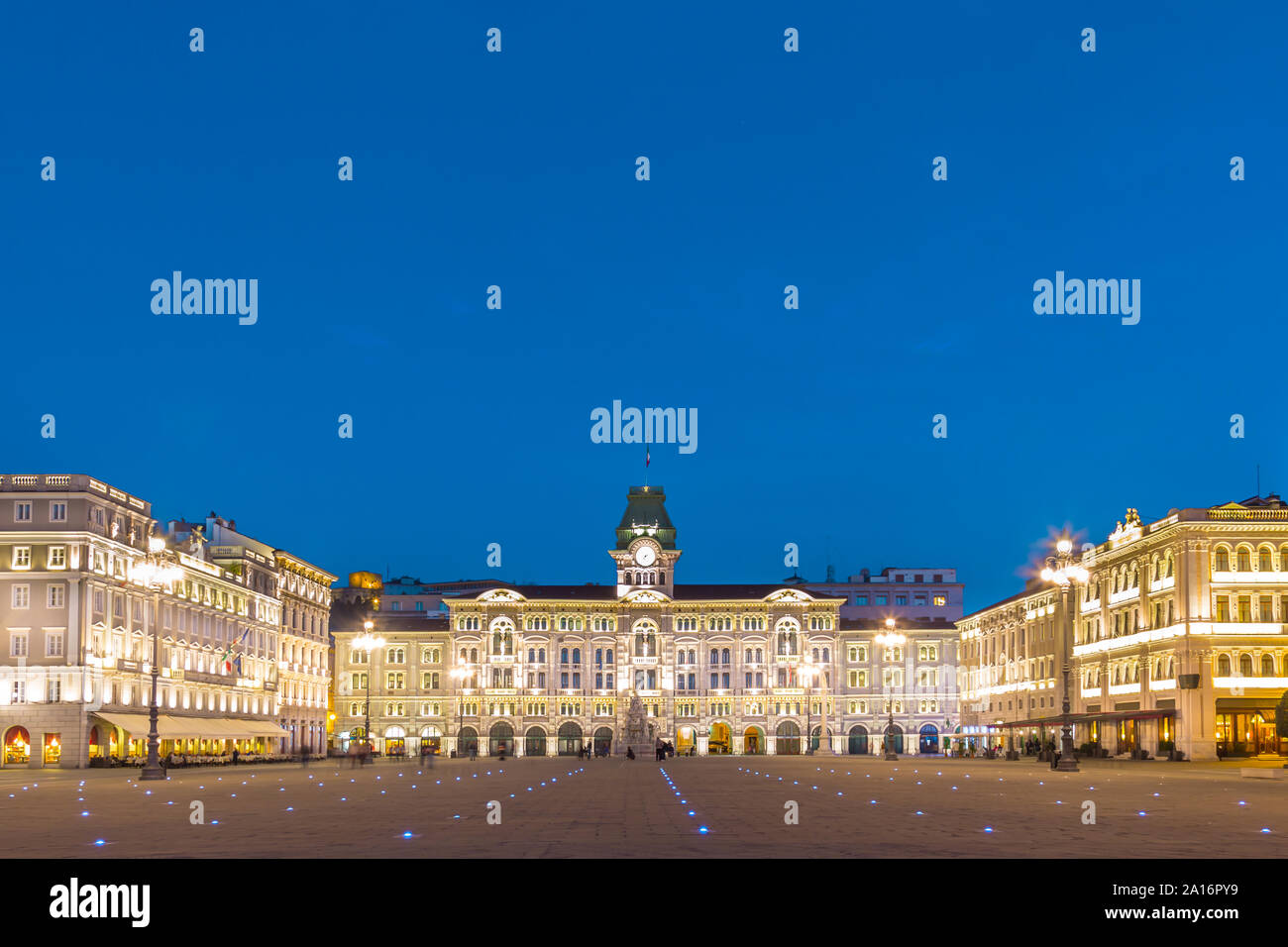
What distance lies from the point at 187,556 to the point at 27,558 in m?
17.2

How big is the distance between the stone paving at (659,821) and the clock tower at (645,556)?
11266cm

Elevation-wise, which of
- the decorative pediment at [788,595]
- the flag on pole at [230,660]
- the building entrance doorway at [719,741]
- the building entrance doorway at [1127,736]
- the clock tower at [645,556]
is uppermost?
the clock tower at [645,556]

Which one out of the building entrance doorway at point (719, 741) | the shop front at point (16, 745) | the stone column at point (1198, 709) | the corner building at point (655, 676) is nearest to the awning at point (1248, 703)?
the stone column at point (1198, 709)

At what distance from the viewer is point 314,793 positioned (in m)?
39.7

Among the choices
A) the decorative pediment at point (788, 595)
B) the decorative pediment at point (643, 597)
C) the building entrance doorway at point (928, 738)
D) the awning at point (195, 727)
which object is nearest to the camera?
the awning at point (195, 727)

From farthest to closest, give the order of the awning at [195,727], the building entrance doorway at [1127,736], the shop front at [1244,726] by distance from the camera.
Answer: the building entrance doorway at [1127,736]
the awning at [195,727]
the shop front at [1244,726]

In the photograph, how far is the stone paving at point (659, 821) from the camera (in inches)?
760

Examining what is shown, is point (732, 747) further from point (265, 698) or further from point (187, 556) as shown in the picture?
point (187, 556)

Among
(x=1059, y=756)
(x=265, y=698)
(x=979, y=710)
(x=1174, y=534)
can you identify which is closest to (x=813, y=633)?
(x=979, y=710)

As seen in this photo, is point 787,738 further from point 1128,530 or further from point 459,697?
point 1128,530

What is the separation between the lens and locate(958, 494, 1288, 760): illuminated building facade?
8069cm

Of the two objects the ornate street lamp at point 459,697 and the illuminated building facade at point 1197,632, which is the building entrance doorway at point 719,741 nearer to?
the ornate street lamp at point 459,697

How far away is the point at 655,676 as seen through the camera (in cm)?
15175

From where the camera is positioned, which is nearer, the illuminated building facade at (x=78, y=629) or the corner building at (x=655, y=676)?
the illuminated building facade at (x=78, y=629)
